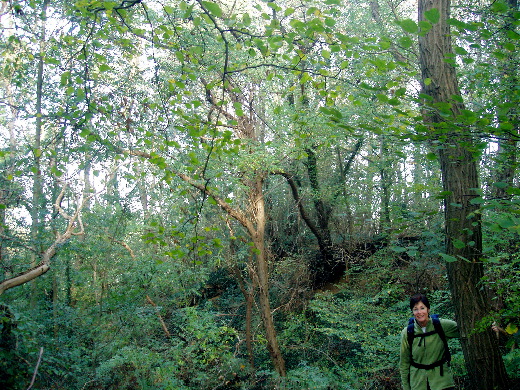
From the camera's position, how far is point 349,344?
857 centimetres

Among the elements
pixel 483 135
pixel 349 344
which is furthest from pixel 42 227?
pixel 483 135

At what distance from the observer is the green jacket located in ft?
11.0

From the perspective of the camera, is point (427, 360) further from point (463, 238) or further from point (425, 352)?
point (463, 238)

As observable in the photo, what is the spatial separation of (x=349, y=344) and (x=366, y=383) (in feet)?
7.38

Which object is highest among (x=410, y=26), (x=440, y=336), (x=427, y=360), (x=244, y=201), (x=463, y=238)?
(x=410, y=26)

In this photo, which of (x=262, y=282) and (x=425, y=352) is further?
(x=262, y=282)

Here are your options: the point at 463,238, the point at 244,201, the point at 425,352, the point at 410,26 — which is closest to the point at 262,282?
the point at 244,201

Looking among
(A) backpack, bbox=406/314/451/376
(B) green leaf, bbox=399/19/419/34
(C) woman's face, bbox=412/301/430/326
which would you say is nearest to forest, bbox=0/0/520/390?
(B) green leaf, bbox=399/19/419/34

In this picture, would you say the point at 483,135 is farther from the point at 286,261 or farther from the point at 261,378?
the point at 286,261

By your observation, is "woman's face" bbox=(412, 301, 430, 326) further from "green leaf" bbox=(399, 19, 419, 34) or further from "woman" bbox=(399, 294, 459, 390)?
"green leaf" bbox=(399, 19, 419, 34)

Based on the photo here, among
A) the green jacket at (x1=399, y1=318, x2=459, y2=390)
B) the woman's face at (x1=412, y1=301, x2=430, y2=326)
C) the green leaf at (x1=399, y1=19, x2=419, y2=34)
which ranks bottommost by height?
the green jacket at (x1=399, y1=318, x2=459, y2=390)

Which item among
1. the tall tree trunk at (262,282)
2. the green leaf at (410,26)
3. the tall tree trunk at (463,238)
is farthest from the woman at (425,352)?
the tall tree trunk at (262,282)

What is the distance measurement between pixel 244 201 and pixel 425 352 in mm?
6249

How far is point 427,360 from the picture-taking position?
3412 millimetres
